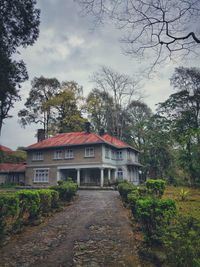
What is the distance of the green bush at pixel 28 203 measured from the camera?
9.18 m

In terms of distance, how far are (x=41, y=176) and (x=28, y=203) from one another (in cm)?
2676

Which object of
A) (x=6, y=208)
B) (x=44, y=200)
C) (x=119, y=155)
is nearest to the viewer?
(x=6, y=208)

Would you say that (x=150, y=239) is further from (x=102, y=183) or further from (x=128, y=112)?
(x=128, y=112)

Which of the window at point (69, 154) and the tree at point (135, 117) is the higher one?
the tree at point (135, 117)

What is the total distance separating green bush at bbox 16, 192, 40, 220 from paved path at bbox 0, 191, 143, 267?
638mm

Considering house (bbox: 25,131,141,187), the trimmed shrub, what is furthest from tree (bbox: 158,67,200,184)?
the trimmed shrub

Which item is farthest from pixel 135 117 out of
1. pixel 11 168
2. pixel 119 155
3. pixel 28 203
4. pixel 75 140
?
pixel 28 203

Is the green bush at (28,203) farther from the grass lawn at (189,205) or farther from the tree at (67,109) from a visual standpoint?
the tree at (67,109)

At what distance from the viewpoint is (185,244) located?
4344mm

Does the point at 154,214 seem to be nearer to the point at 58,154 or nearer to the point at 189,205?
the point at 189,205

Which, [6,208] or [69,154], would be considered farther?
[69,154]

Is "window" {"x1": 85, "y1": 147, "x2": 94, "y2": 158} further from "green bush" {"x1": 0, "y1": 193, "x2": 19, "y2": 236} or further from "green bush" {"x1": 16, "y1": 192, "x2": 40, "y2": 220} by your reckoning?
"green bush" {"x1": 0, "y1": 193, "x2": 19, "y2": 236}

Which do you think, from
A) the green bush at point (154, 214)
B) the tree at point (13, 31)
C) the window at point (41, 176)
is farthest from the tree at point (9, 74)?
the window at point (41, 176)

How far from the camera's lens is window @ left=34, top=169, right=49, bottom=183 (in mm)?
34938
